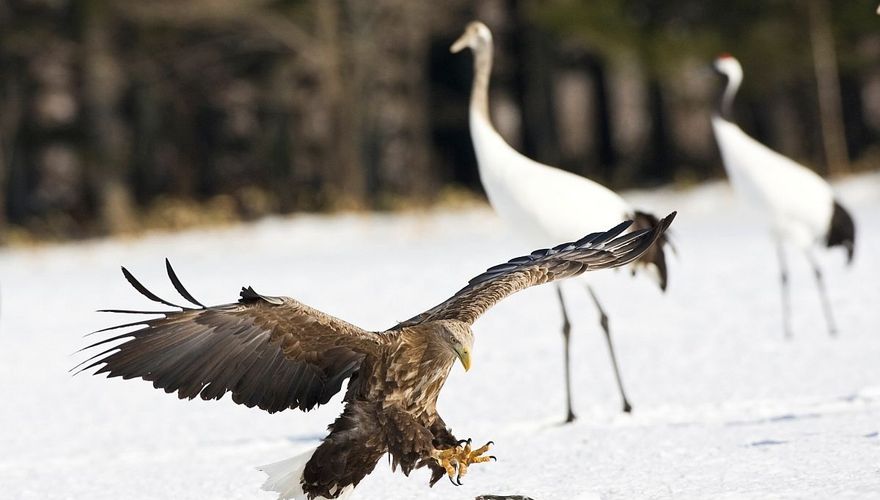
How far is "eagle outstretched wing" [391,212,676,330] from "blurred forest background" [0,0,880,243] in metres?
17.5

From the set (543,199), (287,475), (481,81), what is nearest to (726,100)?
(481,81)

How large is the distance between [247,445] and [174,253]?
16.9 metres

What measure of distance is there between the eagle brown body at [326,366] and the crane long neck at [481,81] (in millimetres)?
3967

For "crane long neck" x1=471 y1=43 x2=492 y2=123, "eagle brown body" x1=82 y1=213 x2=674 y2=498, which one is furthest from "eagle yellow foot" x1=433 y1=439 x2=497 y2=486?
"crane long neck" x1=471 y1=43 x2=492 y2=123

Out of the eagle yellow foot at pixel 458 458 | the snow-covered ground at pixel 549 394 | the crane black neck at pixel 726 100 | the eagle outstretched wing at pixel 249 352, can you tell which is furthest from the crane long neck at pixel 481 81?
the eagle yellow foot at pixel 458 458

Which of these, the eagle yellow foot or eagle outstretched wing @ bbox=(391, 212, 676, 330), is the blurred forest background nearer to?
eagle outstretched wing @ bbox=(391, 212, 676, 330)

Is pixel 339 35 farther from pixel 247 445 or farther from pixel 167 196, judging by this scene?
pixel 247 445

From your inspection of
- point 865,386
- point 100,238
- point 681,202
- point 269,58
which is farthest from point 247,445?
point 269,58

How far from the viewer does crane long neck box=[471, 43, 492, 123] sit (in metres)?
10.1

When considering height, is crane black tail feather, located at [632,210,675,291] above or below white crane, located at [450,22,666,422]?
below

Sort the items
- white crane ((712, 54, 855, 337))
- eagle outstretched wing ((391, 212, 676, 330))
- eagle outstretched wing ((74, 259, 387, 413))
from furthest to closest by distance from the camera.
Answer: white crane ((712, 54, 855, 337))
eagle outstretched wing ((391, 212, 676, 330))
eagle outstretched wing ((74, 259, 387, 413))

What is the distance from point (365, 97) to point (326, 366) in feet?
78.9

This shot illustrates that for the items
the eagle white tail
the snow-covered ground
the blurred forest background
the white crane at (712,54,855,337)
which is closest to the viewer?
the eagle white tail

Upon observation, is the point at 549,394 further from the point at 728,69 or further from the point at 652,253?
the point at 728,69
